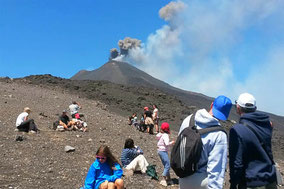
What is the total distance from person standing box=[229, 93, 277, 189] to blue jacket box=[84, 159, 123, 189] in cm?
276

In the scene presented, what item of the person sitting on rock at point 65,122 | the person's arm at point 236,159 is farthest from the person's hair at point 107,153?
the person sitting on rock at point 65,122

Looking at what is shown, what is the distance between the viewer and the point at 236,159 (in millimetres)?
3221

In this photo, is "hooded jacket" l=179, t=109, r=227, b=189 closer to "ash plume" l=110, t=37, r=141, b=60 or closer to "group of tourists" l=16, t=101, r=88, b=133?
"group of tourists" l=16, t=101, r=88, b=133

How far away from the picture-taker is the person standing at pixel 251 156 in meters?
3.21

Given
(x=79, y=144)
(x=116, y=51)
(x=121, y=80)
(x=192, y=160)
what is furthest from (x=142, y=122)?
(x=116, y=51)

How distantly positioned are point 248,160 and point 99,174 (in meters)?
3.01

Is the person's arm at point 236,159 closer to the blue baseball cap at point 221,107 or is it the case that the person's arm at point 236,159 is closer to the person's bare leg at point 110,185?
the blue baseball cap at point 221,107

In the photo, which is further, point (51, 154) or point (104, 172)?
point (51, 154)

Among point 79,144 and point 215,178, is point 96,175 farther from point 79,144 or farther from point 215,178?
point 79,144

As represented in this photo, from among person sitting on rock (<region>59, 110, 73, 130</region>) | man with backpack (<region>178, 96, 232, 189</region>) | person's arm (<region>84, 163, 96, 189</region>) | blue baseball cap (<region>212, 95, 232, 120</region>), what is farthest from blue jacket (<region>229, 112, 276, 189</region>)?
person sitting on rock (<region>59, 110, 73, 130</region>)

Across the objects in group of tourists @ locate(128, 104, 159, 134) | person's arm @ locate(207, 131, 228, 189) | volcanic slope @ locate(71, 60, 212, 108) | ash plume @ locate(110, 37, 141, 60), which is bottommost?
person's arm @ locate(207, 131, 228, 189)

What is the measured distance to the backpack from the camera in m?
3.22

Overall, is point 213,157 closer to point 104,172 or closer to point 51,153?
point 104,172

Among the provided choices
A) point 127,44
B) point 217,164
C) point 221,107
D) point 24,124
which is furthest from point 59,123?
point 127,44
